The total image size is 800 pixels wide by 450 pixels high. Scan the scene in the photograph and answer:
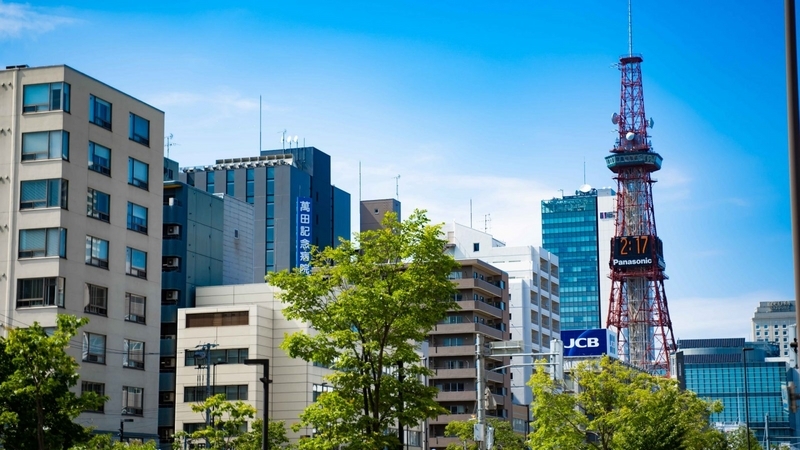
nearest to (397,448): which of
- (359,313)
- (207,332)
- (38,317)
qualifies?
(359,313)

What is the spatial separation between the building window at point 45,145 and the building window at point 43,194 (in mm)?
1413

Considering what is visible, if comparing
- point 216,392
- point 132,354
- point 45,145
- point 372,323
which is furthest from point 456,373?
point 372,323

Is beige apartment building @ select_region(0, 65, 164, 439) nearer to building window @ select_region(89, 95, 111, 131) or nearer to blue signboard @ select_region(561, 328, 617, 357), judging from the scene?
building window @ select_region(89, 95, 111, 131)

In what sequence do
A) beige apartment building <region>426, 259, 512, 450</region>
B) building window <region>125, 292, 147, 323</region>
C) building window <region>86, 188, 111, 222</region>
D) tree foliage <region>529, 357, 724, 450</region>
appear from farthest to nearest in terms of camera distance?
beige apartment building <region>426, 259, 512, 450</region> → building window <region>125, 292, 147, 323</region> → building window <region>86, 188, 111, 222</region> → tree foliage <region>529, 357, 724, 450</region>

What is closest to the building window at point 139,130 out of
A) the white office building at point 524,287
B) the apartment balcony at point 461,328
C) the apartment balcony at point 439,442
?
the apartment balcony at point 439,442

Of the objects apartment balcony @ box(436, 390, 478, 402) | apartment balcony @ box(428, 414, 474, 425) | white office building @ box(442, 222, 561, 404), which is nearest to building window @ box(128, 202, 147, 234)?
apartment balcony @ box(428, 414, 474, 425)

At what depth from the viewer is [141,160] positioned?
228 ft

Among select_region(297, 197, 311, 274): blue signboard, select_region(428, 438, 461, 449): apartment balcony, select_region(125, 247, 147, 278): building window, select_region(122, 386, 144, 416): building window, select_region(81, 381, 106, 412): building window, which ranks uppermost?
select_region(297, 197, 311, 274): blue signboard

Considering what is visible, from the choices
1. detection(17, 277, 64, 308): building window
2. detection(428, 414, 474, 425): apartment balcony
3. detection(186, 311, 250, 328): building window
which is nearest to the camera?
detection(17, 277, 64, 308): building window

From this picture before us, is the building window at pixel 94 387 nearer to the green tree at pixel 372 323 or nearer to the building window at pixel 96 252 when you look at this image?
the building window at pixel 96 252

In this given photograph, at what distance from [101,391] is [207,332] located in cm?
2287

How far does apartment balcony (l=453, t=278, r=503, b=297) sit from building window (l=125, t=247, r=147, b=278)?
57339mm

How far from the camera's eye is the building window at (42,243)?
204ft

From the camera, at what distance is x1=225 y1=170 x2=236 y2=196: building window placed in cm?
16538
